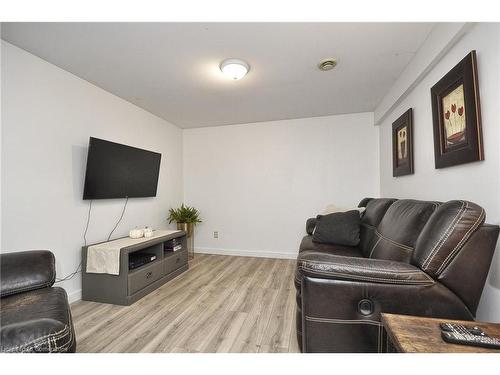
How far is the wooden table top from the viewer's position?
0.71 m

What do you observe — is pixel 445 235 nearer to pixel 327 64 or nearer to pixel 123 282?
pixel 327 64

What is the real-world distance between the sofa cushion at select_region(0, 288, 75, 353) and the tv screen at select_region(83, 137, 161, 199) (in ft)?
4.02

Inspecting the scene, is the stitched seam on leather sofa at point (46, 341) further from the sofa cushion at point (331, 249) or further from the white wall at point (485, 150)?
the white wall at point (485, 150)

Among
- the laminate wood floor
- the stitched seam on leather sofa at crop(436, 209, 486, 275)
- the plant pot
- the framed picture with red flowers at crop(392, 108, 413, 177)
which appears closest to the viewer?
the stitched seam on leather sofa at crop(436, 209, 486, 275)

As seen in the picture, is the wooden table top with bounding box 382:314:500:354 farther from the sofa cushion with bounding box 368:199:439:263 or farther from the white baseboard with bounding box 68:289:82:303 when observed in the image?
the white baseboard with bounding box 68:289:82:303

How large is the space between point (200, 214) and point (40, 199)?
238 cm

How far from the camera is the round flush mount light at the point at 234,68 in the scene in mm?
1990

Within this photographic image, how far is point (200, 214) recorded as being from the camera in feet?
13.5

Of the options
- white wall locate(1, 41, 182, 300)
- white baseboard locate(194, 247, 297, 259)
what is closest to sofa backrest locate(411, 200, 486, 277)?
white baseboard locate(194, 247, 297, 259)

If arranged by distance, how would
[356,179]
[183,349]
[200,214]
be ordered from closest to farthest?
[183,349] < [356,179] < [200,214]

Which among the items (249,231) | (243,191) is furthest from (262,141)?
(249,231)

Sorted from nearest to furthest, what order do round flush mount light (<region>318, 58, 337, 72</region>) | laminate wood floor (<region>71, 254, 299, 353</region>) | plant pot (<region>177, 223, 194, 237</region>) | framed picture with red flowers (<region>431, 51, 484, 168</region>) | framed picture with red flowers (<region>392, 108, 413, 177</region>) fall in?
1. framed picture with red flowers (<region>431, 51, 484, 168</region>)
2. laminate wood floor (<region>71, 254, 299, 353</region>)
3. round flush mount light (<region>318, 58, 337, 72</region>)
4. framed picture with red flowers (<region>392, 108, 413, 177</region>)
5. plant pot (<region>177, 223, 194, 237</region>)

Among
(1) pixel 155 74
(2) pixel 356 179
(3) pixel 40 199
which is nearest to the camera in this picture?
(3) pixel 40 199
